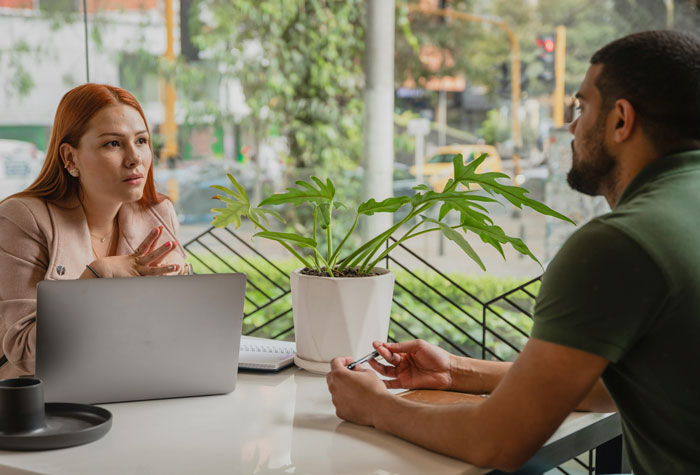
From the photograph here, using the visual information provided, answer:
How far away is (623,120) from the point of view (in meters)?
1.23

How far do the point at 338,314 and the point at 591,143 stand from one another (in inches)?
23.2

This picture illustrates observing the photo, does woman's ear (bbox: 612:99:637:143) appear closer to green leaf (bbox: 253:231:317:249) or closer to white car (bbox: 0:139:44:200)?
green leaf (bbox: 253:231:317:249)

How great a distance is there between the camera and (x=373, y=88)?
491 cm

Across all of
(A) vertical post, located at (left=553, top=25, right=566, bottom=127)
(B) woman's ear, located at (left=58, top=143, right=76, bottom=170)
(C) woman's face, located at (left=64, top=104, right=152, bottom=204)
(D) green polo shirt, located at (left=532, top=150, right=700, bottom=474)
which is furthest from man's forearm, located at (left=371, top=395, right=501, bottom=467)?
(A) vertical post, located at (left=553, top=25, right=566, bottom=127)

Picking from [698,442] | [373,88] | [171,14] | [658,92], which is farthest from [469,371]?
[171,14]

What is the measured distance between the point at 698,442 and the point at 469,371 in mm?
462

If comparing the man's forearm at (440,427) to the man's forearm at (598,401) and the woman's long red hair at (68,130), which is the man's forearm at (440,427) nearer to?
the man's forearm at (598,401)

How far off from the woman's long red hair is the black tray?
2.36ft

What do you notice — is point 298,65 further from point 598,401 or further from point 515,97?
point 598,401

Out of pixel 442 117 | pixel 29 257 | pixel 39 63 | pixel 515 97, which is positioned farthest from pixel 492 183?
pixel 442 117

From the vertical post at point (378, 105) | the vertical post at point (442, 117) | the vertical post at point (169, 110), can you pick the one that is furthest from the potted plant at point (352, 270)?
the vertical post at point (442, 117)

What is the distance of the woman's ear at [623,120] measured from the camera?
1.21 metres

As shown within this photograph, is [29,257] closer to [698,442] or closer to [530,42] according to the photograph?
[698,442]

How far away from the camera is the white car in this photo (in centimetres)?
428
